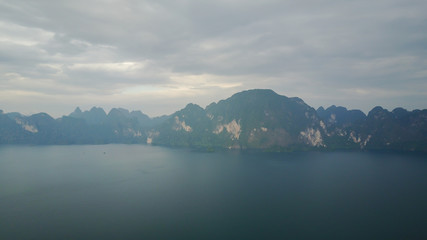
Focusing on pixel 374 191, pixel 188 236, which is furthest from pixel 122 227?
pixel 374 191

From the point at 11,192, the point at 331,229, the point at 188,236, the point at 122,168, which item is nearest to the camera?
the point at 188,236

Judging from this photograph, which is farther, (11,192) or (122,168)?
(122,168)

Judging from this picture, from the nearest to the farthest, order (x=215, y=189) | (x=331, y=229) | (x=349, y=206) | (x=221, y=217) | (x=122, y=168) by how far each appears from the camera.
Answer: (x=331, y=229) → (x=221, y=217) → (x=349, y=206) → (x=215, y=189) → (x=122, y=168)

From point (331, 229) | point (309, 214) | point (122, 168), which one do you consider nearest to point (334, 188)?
point (309, 214)

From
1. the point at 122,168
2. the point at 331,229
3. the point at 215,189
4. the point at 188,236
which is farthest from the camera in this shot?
the point at 122,168

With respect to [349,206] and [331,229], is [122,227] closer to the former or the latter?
[331,229]

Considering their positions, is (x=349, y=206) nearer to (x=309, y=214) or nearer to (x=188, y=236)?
(x=309, y=214)
